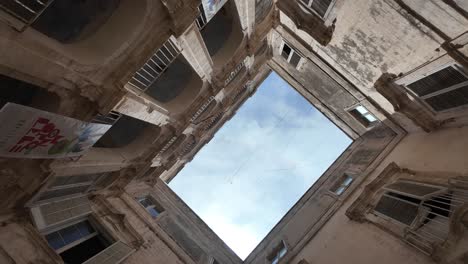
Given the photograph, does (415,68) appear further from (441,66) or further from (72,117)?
(72,117)

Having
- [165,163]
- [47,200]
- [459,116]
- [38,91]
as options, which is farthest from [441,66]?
[165,163]

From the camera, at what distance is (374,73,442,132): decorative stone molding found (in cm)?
1076

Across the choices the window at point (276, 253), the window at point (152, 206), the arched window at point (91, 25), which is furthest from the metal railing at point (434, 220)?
the window at point (152, 206)

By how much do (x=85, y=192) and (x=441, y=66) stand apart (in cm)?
1269

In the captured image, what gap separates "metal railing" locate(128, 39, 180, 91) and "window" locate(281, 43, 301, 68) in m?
8.89

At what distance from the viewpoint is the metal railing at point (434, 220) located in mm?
7176

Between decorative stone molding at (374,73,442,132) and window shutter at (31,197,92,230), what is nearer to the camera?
window shutter at (31,197,92,230)

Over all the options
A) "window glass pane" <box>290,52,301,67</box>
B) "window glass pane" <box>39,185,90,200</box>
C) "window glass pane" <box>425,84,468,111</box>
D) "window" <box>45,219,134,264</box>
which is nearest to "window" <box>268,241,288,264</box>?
"window" <box>45,219,134,264</box>

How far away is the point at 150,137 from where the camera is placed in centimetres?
1340

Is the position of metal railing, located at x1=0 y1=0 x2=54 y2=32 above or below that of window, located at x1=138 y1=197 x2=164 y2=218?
above

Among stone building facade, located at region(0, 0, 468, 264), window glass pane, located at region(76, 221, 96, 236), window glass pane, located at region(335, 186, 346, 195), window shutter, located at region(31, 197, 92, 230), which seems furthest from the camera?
window glass pane, located at region(335, 186, 346, 195)

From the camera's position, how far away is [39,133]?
6.30m

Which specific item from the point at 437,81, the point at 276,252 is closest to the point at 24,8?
the point at 437,81

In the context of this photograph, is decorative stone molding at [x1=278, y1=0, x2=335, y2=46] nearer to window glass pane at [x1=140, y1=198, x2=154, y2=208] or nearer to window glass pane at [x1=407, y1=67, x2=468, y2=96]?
window glass pane at [x1=407, y1=67, x2=468, y2=96]
